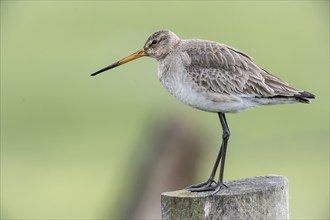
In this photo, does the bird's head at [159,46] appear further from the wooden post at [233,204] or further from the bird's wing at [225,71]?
the wooden post at [233,204]

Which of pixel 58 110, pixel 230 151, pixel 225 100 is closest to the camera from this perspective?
pixel 225 100

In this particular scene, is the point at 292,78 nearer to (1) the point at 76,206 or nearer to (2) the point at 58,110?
(2) the point at 58,110

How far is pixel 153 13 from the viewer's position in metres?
33.2

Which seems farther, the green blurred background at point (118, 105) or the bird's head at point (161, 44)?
the green blurred background at point (118, 105)

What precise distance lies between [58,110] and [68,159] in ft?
11.5

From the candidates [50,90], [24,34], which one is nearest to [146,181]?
[50,90]

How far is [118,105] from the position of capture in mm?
24594

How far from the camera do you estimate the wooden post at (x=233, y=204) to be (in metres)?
7.75

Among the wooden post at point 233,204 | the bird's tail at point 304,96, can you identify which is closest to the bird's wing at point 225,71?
the bird's tail at point 304,96

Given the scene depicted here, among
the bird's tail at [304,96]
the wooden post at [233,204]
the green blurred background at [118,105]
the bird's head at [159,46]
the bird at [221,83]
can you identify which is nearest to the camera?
the wooden post at [233,204]

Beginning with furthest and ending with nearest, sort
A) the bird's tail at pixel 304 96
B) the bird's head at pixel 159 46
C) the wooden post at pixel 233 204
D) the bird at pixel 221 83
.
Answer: the bird's head at pixel 159 46 → the bird at pixel 221 83 → the bird's tail at pixel 304 96 → the wooden post at pixel 233 204

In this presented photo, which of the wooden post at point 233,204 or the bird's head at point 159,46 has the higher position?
the bird's head at point 159,46

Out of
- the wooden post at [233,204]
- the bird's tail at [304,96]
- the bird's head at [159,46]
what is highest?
the bird's head at [159,46]

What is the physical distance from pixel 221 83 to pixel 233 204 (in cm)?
210
